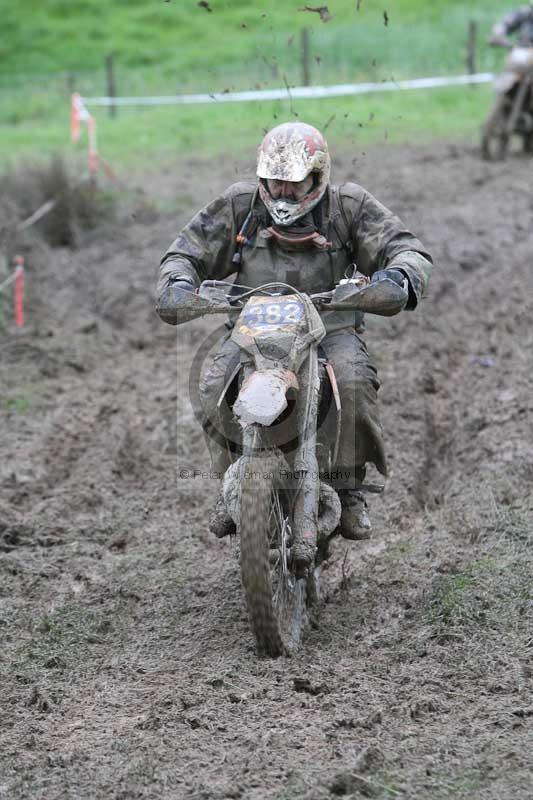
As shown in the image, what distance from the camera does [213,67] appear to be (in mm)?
27109

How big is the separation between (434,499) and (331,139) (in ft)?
40.6

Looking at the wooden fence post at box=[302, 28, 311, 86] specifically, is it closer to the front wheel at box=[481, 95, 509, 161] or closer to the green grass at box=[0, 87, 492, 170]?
the green grass at box=[0, 87, 492, 170]

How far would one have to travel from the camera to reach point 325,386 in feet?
17.1

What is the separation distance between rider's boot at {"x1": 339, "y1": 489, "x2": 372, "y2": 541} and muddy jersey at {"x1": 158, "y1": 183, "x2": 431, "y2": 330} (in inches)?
32.8

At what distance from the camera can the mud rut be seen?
4.05m

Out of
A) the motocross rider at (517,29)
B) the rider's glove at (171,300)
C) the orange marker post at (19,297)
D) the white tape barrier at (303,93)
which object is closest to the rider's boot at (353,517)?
the rider's glove at (171,300)

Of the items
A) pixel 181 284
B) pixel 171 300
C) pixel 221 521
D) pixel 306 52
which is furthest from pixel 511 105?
pixel 221 521

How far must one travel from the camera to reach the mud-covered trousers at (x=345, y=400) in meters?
5.24

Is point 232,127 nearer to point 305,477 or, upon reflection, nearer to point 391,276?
point 391,276

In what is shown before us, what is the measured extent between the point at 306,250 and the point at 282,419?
38.3 inches

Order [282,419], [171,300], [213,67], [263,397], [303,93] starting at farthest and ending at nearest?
[213,67]
[303,93]
[171,300]
[282,419]
[263,397]

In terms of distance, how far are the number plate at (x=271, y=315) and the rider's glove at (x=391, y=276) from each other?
0.37 m

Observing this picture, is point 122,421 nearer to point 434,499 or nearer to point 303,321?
point 434,499

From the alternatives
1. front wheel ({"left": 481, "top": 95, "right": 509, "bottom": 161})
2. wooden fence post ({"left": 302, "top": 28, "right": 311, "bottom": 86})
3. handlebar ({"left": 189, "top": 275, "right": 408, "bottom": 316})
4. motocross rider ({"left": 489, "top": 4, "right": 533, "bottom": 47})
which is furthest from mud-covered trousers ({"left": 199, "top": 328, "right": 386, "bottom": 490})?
wooden fence post ({"left": 302, "top": 28, "right": 311, "bottom": 86})
